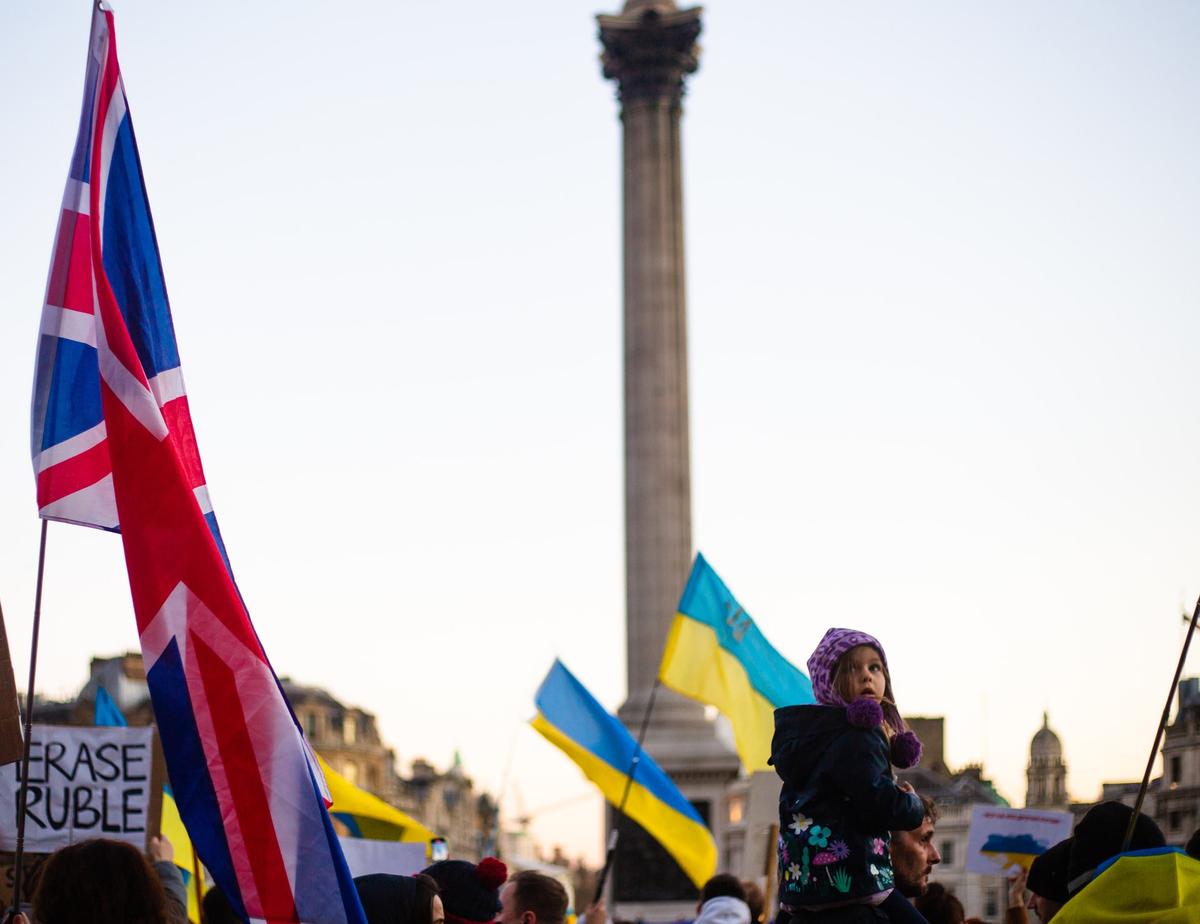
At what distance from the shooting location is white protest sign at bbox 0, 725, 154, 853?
962cm

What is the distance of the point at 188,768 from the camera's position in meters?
5.58

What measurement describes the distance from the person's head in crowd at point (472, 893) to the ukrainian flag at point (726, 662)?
7.97m

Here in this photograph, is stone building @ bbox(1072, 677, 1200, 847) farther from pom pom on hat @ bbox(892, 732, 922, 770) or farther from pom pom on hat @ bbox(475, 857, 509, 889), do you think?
pom pom on hat @ bbox(892, 732, 922, 770)

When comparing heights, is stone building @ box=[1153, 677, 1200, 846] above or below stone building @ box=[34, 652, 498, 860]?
below

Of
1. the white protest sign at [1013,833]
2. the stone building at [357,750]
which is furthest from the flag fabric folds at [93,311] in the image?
the stone building at [357,750]

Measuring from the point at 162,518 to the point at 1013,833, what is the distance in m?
7.74

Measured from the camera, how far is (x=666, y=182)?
138ft

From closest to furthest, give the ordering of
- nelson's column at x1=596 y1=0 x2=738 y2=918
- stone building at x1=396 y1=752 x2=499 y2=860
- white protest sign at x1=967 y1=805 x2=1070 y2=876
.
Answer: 1. white protest sign at x1=967 y1=805 x2=1070 y2=876
2. nelson's column at x1=596 y1=0 x2=738 y2=918
3. stone building at x1=396 y1=752 x2=499 y2=860

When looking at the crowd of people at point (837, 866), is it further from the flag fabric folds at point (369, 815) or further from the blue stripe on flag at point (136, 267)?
the flag fabric folds at point (369, 815)

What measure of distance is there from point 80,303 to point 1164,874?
4188 mm

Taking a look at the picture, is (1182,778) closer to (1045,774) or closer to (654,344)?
(1045,774)

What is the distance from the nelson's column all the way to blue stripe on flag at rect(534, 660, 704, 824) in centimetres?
2244

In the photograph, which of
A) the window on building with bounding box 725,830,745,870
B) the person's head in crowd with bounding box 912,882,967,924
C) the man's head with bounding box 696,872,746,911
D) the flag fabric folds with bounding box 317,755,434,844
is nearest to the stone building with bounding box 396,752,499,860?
the window on building with bounding box 725,830,745,870

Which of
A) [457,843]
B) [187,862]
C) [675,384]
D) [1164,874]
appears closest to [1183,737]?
[187,862]
